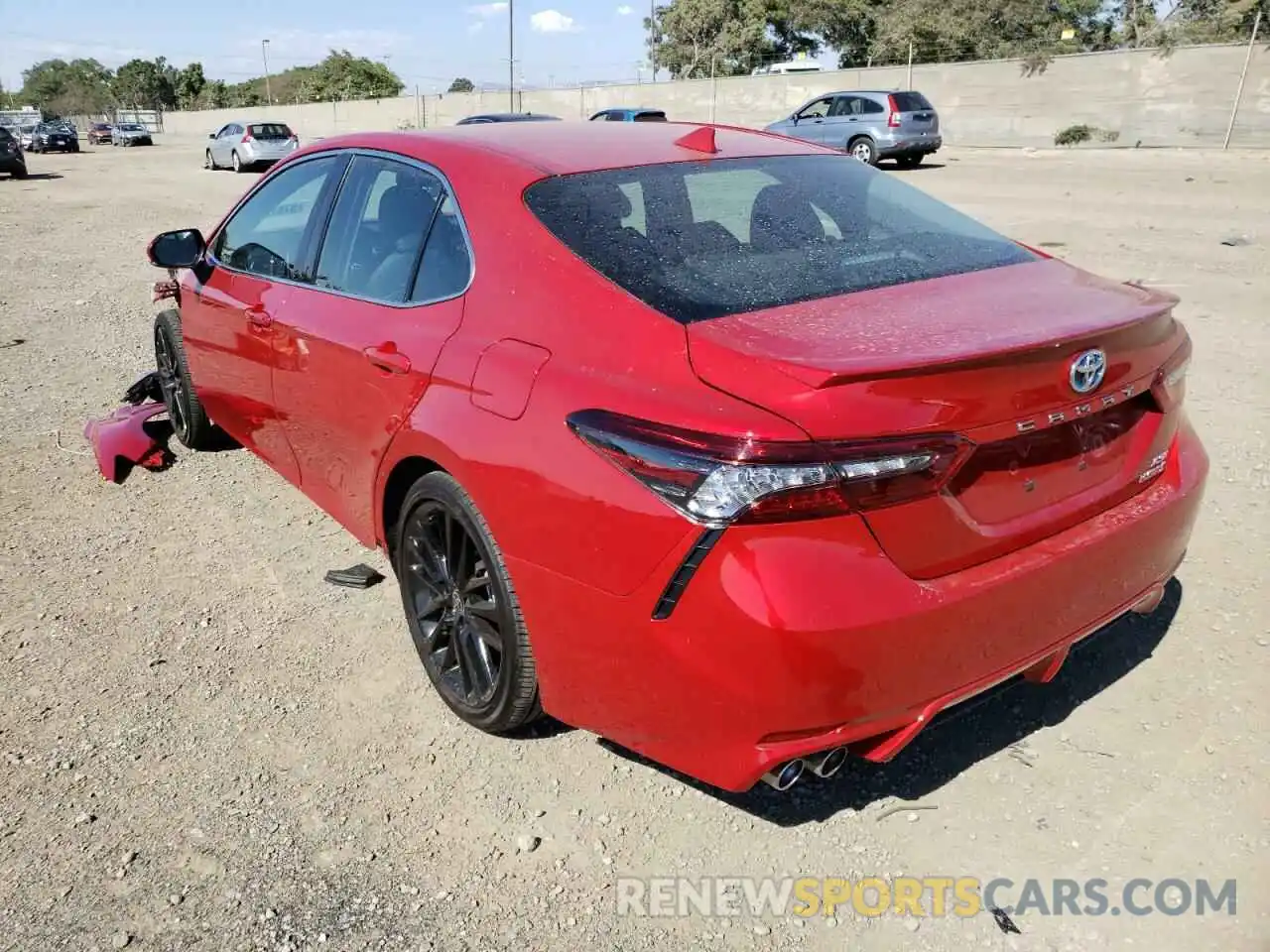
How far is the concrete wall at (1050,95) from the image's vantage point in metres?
26.0

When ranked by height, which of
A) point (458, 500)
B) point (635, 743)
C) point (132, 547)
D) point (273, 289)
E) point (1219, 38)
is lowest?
point (132, 547)

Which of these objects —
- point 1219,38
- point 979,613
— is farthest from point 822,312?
point 1219,38

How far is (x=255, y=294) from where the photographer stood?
3.94 metres

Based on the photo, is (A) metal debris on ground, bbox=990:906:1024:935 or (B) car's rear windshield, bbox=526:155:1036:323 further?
(B) car's rear windshield, bbox=526:155:1036:323

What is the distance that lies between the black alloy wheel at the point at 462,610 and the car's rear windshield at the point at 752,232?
2.61 ft

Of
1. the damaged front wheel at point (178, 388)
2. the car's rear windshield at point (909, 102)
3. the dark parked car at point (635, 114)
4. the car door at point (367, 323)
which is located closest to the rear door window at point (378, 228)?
the car door at point (367, 323)

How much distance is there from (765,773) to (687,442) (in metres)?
0.74

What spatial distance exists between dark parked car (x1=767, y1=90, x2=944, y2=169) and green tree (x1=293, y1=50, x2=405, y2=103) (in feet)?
199

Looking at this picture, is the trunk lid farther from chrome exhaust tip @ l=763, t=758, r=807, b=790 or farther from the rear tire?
the rear tire

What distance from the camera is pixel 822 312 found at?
7.76ft

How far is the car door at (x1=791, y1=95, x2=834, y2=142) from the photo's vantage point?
23.2 m

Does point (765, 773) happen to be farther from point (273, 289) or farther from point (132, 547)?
point (132, 547)

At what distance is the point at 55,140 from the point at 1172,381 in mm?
53507

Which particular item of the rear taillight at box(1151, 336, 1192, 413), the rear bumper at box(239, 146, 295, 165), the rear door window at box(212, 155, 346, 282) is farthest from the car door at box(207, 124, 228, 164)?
the rear taillight at box(1151, 336, 1192, 413)
